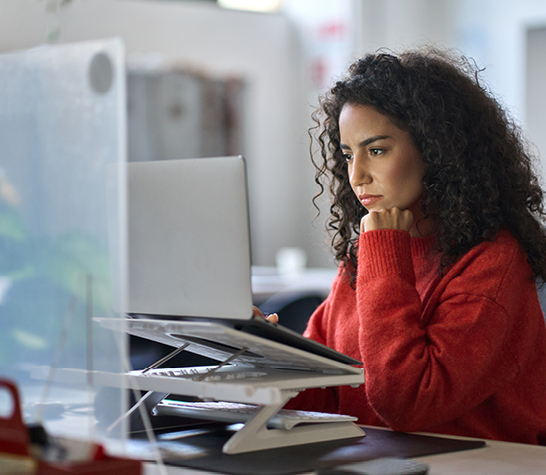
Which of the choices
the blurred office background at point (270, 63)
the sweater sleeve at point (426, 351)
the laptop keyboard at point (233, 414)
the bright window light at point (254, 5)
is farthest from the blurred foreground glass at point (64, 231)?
the bright window light at point (254, 5)

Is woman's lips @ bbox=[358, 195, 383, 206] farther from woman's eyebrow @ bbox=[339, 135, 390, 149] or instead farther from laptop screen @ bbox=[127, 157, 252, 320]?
laptop screen @ bbox=[127, 157, 252, 320]

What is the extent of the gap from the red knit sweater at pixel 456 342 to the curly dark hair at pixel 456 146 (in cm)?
5

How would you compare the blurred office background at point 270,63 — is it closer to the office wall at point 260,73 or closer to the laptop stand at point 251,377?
the office wall at point 260,73

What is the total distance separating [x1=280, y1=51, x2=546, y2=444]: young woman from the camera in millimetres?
1099

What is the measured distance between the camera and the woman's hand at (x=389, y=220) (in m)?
1.22

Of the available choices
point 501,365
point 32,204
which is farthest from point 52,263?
point 501,365

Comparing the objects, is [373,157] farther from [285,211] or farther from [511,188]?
[285,211]

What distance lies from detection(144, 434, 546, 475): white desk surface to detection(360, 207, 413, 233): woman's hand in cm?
38

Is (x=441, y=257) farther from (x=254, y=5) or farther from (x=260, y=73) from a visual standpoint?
(x=254, y=5)

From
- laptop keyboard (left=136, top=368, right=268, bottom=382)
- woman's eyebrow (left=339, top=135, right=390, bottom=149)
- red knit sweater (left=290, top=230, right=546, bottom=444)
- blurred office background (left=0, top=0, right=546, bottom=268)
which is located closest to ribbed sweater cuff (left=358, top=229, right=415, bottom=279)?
red knit sweater (left=290, top=230, right=546, bottom=444)

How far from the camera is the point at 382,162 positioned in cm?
124

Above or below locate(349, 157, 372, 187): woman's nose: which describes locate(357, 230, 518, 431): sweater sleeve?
below

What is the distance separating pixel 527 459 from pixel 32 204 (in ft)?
2.22

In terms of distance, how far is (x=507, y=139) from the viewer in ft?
4.26
